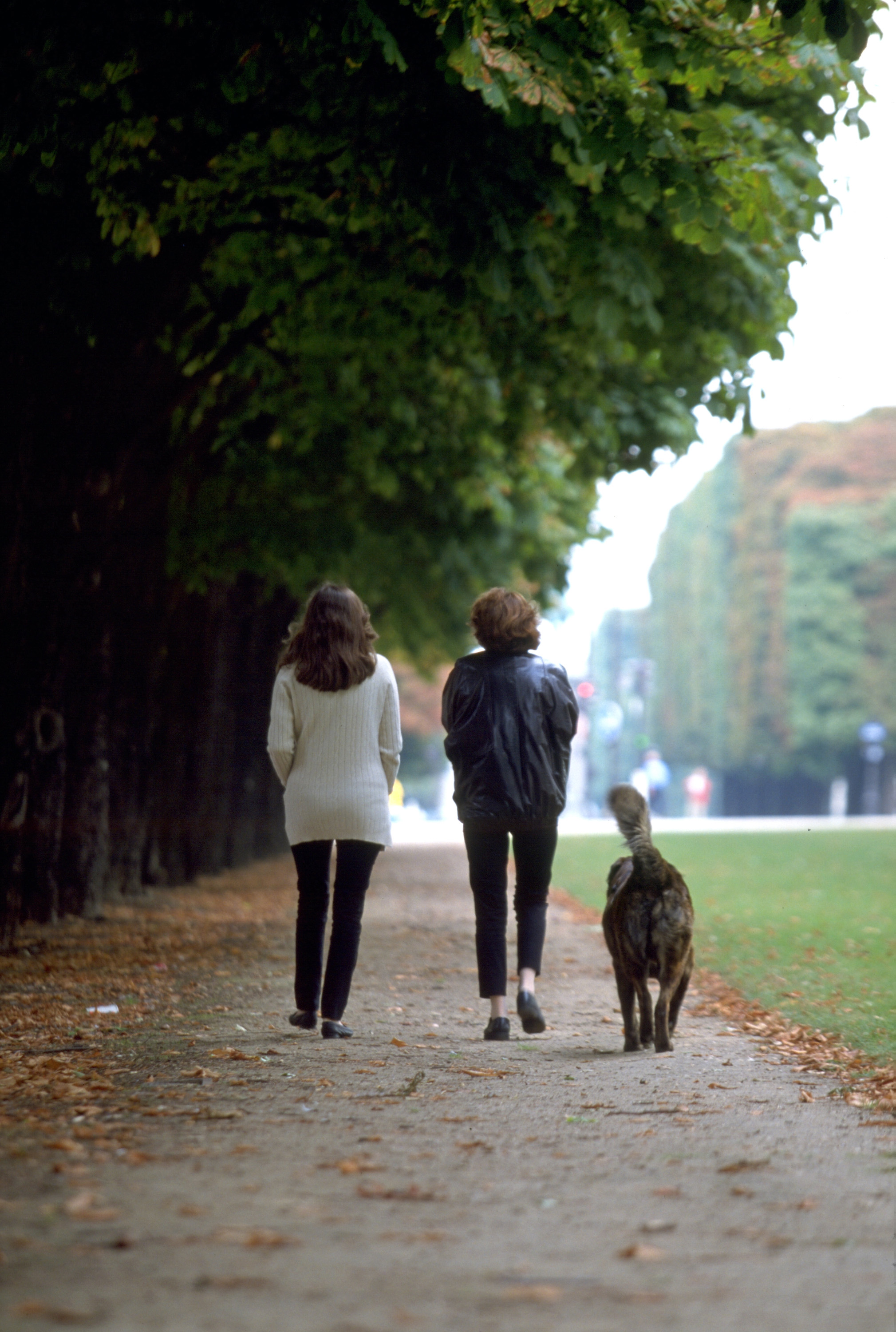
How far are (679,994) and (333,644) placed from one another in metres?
2.13

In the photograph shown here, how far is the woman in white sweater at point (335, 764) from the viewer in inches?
281

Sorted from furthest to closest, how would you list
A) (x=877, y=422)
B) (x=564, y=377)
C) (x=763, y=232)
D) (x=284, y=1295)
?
(x=877, y=422) < (x=564, y=377) < (x=763, y=232) < (x=284, y=1295)

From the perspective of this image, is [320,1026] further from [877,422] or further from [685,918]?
[877,422]

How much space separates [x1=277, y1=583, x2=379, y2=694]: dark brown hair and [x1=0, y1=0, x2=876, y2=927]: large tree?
2.28m

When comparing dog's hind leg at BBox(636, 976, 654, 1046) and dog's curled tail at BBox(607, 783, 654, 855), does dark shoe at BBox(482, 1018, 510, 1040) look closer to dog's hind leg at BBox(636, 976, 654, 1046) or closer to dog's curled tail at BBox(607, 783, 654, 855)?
dog's hind leg at BBox(636, 976, 654, 1046)

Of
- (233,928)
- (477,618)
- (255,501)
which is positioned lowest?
(233,928)

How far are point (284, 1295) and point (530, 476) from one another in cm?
1485

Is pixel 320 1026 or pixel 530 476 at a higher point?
pixel 530 476

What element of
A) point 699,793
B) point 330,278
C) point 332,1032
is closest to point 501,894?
point 332,1032

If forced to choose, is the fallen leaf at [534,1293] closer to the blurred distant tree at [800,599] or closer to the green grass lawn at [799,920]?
the green grass lawn at [799,920]

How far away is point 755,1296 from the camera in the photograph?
3451mm

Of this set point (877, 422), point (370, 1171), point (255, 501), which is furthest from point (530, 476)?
point (877, 422)

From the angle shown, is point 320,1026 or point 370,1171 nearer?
point 370,1171

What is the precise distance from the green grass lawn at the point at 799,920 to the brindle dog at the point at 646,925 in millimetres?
217
